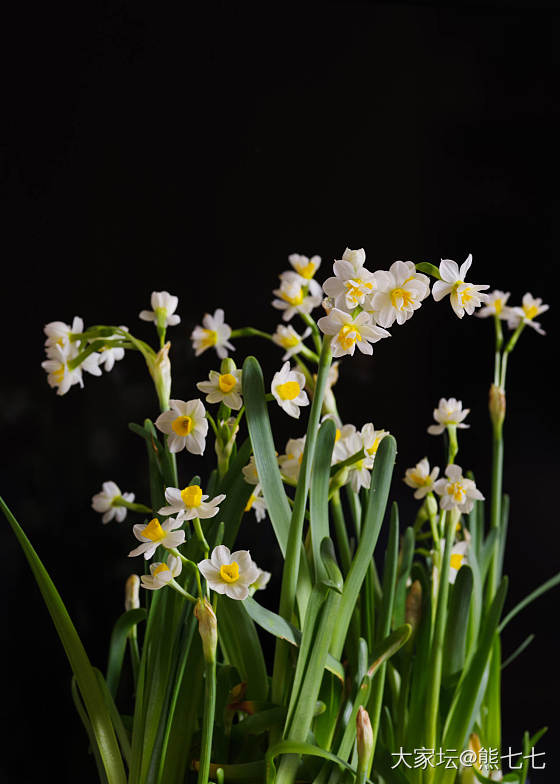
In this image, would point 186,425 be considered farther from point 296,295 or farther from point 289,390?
point 296,295

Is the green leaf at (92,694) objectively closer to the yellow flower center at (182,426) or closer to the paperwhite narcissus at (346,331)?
the yellow flower center at (182,426)

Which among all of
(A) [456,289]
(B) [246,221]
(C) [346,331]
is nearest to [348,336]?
(C) [346,331]

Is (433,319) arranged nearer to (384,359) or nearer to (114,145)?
(384,359)

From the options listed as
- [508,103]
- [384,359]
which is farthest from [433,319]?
[508,103]

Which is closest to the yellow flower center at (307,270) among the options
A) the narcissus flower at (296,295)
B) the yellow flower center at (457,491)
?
the narcissus flower at (296,295)

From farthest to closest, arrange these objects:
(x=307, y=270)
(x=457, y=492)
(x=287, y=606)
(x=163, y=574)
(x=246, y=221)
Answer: (x=246, y=221) → (x=307, y=270) → (x=457, y=492) → (x=287, y=606) → (x=163, y=574)

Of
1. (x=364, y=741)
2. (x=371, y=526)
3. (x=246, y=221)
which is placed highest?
(x=246, y=221)

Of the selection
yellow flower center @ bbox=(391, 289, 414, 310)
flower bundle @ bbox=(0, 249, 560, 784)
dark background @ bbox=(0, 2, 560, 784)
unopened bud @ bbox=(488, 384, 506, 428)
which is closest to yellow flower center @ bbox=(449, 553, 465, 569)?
flower bundle @ bbox=(0, 249, 560, 784)
